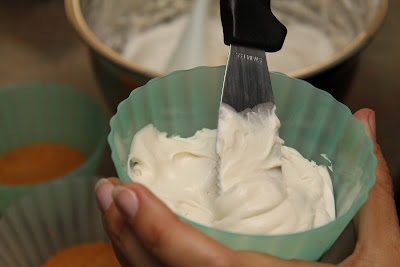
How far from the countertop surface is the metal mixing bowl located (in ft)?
0.63

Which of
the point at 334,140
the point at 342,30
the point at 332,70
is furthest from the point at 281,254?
the point at 342,30

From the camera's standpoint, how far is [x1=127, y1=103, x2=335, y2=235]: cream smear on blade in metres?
0.35

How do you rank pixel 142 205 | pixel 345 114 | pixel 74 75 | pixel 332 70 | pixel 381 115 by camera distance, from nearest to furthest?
1. pixel 142 205
2. pixel 345 114
3. pixel 332 70
4. pixel 381 115
5. pixel 74 75

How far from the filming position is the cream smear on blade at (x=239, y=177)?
1.16 feet

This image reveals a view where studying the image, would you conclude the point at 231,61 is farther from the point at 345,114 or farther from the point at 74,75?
the point at 74,75

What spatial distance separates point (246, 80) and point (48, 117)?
62 centimetres

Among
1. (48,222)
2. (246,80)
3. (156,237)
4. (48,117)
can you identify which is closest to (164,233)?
(156,237)

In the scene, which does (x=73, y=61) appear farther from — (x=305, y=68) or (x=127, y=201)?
(x=127, y=201)

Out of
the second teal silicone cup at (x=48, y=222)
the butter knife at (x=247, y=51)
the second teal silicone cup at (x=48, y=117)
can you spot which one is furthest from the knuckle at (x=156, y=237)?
the second teal silicone cup at (x=48, y=117)

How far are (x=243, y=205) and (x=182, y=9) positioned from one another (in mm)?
564

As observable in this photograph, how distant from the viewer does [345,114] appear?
407mm

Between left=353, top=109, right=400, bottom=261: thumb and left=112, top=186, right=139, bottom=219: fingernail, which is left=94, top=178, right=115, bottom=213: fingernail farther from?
left=353, top=109, right=400, bottom=261: thumb

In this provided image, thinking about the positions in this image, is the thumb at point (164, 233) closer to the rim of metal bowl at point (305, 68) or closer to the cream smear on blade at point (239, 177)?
the cream smear on blade at point (239, 177)

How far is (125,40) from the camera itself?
2.64 feet
